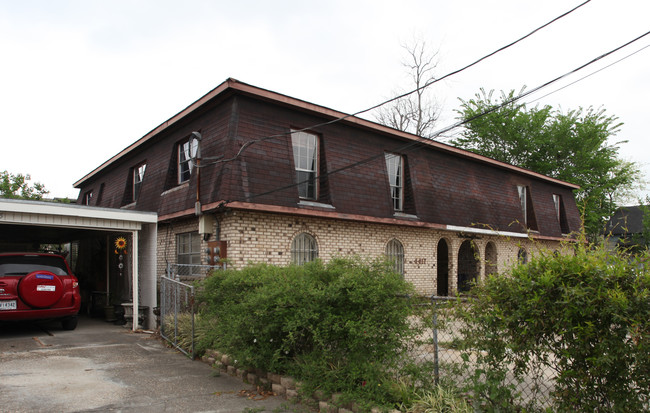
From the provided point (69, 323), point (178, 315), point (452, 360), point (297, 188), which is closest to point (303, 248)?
point (297, 188)

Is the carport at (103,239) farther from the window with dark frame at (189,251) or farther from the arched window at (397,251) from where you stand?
the arched window at (397,251)

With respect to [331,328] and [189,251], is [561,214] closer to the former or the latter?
→ [189,251]

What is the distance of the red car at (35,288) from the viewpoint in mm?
10312

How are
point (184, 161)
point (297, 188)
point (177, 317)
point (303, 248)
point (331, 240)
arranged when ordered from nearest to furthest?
point (177, 317) < point (297, 188) < point (303, 248) < point (331, 240) < point (184, 161)

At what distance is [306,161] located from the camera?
45.2 ft

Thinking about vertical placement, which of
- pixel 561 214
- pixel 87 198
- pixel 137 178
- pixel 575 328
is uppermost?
pixel 137 178

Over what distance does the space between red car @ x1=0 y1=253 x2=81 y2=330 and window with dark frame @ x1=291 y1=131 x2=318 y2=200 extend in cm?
618

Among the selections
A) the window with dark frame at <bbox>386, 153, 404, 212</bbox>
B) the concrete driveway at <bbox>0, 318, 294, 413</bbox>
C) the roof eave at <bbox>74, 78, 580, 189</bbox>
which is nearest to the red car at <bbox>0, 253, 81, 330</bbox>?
the concrete driveway at <bbox>0, 318, 294, 413</bbox>

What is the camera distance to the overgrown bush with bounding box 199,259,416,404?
17.0 feet

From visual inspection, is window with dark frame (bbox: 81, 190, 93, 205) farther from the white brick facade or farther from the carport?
the white brick facade

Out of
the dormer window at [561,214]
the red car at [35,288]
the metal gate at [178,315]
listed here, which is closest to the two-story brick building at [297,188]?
the metal gate at [178,315]

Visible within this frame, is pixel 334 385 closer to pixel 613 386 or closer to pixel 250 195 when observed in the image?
pixel 613 386

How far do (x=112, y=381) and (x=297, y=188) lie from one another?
7.09m

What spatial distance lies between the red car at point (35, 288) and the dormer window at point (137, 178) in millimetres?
6563
